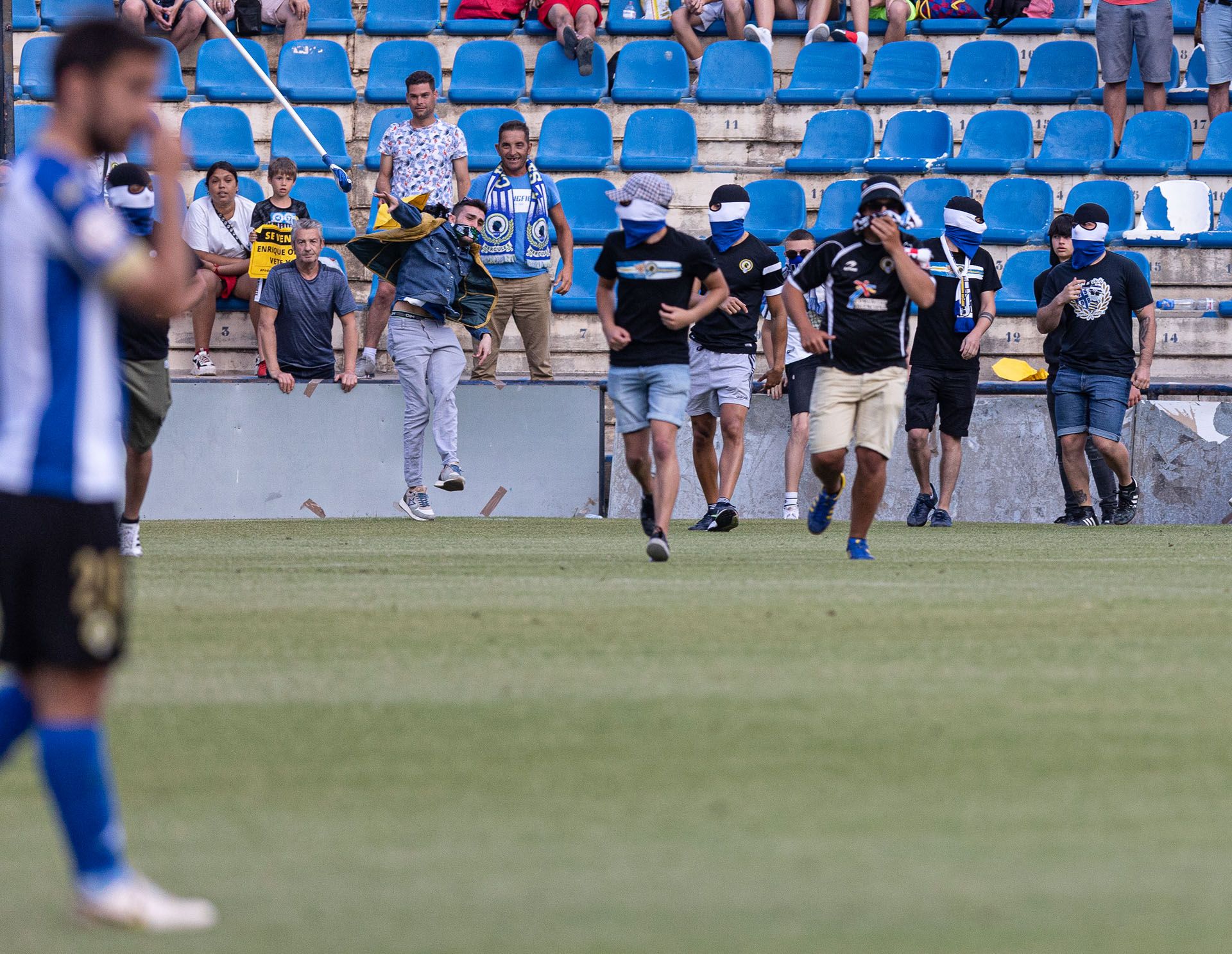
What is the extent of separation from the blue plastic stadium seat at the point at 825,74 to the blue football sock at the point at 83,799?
53.2ft

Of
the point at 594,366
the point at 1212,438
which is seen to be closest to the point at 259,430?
the point at 594,366

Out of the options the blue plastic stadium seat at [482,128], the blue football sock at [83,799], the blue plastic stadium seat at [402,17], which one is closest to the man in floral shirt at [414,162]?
the blue plastic stadium seat at [482,128]

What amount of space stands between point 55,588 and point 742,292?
34.0 ft


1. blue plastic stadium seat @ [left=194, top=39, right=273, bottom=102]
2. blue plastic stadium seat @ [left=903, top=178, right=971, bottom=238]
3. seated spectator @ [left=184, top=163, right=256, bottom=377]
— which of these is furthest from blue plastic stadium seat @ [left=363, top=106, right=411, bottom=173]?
blue plastic stadium seat @ [left=903, top=178, right=971, bottom=238]

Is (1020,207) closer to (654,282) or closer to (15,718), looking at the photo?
(654,282)

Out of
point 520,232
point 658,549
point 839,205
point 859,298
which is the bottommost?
point 658,549

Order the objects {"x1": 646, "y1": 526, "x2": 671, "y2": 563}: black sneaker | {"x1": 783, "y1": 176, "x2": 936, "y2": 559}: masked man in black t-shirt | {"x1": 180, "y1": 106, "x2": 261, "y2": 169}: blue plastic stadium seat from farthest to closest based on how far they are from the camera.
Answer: {"x1": 180, "y1": 106, "x2": 261, "y2": 169}: blue plastic stadium seat, {"x1": 783, "y1": 176, "x2": 936, "y2": 559}: masked man in black t-shirt, {"x1": 646, "y1": 526, "x2": 671, "y2": 563}: black sneaker

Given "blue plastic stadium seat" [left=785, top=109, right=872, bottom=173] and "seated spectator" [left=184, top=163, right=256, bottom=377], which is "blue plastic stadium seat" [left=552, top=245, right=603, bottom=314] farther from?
"seated spectator" [left=184, top=163, right=256, bottom=377]

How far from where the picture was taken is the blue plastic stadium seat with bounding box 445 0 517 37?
747 inches

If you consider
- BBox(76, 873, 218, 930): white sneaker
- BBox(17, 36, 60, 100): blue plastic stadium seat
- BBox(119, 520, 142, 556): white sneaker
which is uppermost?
BBox(17, 36, 60, 100): blue plastic stadium seat

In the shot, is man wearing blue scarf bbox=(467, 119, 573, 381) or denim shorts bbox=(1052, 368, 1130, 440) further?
A: man wearing blue scarf bbox=(467, 119, 573, 381)

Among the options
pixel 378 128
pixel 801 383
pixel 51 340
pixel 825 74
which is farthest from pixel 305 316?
pixel 51 340

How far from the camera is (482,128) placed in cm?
1814

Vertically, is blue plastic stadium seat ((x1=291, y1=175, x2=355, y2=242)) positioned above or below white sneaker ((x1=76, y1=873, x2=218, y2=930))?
above
